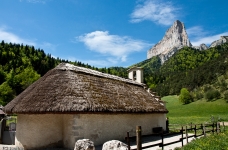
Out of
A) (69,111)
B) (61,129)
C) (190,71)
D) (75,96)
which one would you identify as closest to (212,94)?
(190,71)

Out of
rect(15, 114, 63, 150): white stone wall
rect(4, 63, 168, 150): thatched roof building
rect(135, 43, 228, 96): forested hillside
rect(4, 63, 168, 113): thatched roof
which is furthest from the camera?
rect(135, 43, 228, 96): forested hillside

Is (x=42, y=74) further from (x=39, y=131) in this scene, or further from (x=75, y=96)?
(x=75, y=96)

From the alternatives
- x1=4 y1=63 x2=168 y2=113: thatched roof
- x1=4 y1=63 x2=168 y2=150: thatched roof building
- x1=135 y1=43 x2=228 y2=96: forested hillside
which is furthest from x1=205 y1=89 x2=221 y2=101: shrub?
x1=4 y1=63 x2=168 y2=150: thatched roof building

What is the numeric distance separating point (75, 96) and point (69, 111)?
3.50ft

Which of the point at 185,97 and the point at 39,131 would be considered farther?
the point at 185,97

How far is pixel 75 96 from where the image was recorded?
1205cm

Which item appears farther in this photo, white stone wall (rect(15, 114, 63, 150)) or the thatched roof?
white stone wall (rect(15, 114, 63, 150))

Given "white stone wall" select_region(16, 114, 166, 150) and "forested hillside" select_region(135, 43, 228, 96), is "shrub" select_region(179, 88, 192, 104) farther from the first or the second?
"white stone wall" select_region(16, 114, 166, 150)

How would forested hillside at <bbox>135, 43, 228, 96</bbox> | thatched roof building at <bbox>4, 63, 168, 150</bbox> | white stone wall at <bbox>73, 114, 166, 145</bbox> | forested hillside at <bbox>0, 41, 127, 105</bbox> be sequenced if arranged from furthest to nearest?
forested hillside at <bbox>135, 43, 228, 96</bbox>, forested hillside at <bbox>0, 41, 127, 105</bbox>, white stone wall at <bbox>73, 114, 166, 145</bbox>, thatched roof building at <bbox>4, 63, 168, 150</bbox>

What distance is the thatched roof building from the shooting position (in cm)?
1166

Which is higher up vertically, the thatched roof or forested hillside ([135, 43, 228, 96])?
forested hillside ([135, 43, 228, 96])

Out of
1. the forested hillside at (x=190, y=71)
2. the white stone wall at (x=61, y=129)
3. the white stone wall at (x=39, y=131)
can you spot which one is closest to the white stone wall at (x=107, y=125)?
the white stone wall at (x=61, y=129)

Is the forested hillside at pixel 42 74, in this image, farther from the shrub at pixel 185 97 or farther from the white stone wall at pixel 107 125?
the white stone wall at pixel 107 125

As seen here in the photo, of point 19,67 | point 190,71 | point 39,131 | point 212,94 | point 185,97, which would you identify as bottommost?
point 39,131
